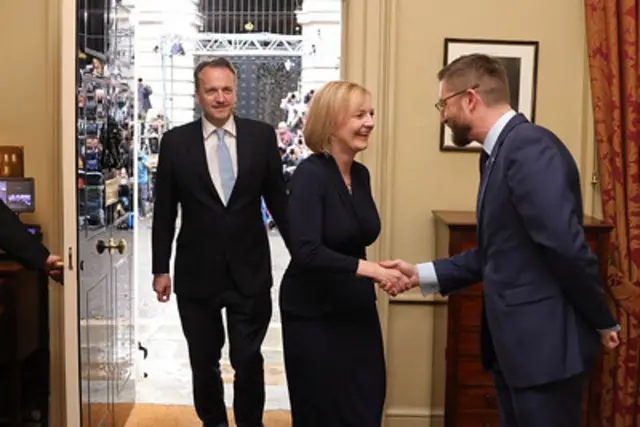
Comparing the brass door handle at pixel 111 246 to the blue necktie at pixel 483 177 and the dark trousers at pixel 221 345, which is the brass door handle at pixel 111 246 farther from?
the blue necktie at pixel 483 177

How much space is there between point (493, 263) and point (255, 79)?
252 inches

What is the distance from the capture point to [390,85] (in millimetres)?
3479

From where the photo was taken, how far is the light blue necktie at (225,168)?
10.2 ft

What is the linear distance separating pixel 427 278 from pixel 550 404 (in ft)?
2.16

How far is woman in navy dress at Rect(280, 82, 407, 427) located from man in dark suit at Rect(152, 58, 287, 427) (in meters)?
0.57

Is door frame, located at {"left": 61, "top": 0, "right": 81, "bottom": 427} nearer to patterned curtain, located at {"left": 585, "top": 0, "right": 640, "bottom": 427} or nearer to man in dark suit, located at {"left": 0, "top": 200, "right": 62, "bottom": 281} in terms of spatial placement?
man in dark suit, located at {"left": 0, "top": 200, "right": 62, "bottom": 281}

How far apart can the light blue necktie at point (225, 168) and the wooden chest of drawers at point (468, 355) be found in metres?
0.92

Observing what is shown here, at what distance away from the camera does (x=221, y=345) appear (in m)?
3.22

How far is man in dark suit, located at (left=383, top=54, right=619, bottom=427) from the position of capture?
6.47 ft

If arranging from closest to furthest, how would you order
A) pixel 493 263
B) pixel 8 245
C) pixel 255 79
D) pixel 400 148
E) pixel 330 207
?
pixel 493 263 < pixel 330 207 < pixel 8 245 < pixel 400 148 < pixel 255 79

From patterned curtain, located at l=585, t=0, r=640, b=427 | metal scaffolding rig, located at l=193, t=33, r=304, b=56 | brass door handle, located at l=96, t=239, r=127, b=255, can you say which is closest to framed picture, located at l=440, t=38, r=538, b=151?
patterned curtain, located at l=585, t=0, r=640, b=427

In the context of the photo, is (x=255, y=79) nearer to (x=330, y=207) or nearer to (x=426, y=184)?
(x=426, y=184)

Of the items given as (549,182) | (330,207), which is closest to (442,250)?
(330,207)

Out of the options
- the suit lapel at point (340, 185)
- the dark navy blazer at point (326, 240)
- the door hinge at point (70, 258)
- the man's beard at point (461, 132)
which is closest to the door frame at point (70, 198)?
the door hinge at point (70, 258)
